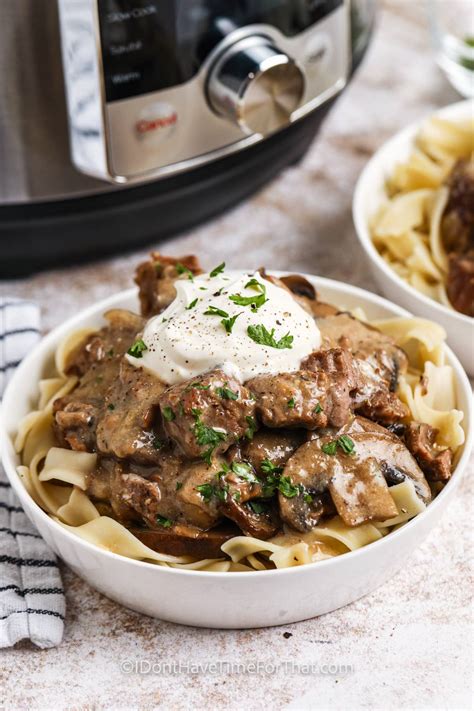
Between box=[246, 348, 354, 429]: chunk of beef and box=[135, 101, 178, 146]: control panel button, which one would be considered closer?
box=[246, 348, 354, 429]: chunk of beef

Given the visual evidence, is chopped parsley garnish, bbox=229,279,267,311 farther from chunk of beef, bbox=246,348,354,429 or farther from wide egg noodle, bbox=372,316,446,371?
wide egg noodle, bbox=372,316,446,371

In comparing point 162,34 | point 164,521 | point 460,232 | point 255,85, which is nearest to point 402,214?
point 460,232

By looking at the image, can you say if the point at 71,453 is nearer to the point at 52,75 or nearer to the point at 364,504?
the point at 364,504

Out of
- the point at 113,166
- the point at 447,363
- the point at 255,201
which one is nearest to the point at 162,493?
the point at 447,363

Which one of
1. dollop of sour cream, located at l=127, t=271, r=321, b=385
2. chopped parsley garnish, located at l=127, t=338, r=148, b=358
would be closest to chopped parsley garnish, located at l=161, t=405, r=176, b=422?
dollop of sour cream, located at l=127, t=271, r=321, b=385

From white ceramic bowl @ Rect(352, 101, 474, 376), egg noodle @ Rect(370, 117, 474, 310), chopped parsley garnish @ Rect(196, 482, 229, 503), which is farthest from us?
egg noodle @ Rect(370, 117, 474, 310)

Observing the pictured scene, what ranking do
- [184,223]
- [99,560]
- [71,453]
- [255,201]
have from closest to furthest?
[99,560] → [71,453] → [184,223] → [255,201]
